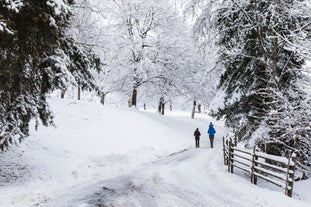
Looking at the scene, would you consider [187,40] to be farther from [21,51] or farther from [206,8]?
[21,51]

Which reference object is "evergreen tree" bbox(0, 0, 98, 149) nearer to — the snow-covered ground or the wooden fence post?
the snow-covered ground

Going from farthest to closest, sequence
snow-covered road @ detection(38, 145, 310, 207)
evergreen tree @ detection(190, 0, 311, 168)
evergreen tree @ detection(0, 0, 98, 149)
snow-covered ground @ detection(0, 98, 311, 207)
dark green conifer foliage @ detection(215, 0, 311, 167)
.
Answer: dark green conifer foliage @ detection(215, 0, 311, 167) → evergreen tree @ detection(190, 0, 311, 168) → snow-covered ground @ detection(0, 98, 311, 207) → snow-covered road @ detection(38, 145, 310, 207) → evergreen tree @ detection(0, 0, 98, 149)

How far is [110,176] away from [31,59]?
4592 millimetres

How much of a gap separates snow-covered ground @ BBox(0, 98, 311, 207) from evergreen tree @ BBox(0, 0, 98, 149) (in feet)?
5.62

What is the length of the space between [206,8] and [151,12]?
17.3m

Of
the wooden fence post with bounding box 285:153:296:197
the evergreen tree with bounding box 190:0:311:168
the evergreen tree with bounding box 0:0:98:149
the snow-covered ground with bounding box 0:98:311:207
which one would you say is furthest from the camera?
the evergreen tree with bounding box 190:0:311:168

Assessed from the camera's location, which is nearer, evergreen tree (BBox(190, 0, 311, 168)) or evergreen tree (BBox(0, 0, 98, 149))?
evergreen tree (BBox(0, 0, 98, 149))

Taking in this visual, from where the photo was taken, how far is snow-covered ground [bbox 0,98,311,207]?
8.04 metres

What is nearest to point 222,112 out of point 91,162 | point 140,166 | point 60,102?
point 140,166

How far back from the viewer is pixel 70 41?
10891 millimetres

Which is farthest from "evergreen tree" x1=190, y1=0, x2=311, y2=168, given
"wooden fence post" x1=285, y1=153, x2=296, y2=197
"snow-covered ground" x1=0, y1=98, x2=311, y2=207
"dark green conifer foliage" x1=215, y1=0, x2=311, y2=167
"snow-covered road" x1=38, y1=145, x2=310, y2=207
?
"snow-covered road" x1=38, y1=145, x2=310, y2=207

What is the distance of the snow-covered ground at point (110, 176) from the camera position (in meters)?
8.04

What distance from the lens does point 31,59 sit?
9.42m

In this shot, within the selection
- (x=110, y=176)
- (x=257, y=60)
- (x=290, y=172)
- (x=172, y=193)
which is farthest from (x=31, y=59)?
(x=257, y=60)
